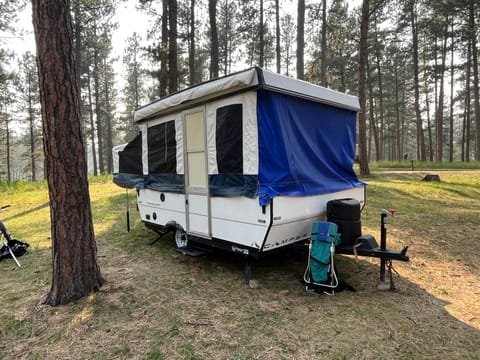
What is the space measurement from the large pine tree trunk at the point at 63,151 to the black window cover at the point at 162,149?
1.55 m

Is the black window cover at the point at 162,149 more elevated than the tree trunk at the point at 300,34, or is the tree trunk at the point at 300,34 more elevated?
the tree trunk at the point at 300,34

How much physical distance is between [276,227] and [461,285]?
7.30 ft

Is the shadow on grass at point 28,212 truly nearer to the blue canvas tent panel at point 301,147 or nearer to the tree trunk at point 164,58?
the tree trunk at point 164,58

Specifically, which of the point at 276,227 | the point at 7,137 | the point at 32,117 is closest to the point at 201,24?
the point at 276,227

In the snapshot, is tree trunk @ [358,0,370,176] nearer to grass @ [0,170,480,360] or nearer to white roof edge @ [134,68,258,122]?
grass @ [0,170,480,360]

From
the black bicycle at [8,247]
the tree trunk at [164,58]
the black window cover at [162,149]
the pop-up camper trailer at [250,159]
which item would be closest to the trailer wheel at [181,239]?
the pop-up camper trailer at [250,159]

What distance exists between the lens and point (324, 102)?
3996mm

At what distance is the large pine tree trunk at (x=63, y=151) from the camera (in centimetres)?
294

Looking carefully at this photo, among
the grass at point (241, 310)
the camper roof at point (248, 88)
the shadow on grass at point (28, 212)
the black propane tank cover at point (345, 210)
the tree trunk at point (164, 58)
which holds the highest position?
the tree trunk at point (164, 58)

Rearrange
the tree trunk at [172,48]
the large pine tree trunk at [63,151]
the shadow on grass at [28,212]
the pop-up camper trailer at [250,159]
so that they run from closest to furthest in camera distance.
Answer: the large pine tree trunk at [63,151]
the pop-up camper trailer at [250,159]
the shadow on grass at [28,212]
the tree trunk at [172,48]

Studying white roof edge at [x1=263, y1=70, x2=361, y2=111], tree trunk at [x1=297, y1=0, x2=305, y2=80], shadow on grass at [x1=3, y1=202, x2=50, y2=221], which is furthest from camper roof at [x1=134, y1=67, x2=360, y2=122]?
tree trunk at [x1=297, y1=0, x2=305, y2=80]

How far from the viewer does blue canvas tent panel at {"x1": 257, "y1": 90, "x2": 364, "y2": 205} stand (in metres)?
3.33

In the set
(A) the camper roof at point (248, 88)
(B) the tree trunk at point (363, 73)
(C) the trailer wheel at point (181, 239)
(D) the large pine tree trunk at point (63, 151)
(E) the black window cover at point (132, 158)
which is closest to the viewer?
(D) the large pine tree trunk at point (63, 151)

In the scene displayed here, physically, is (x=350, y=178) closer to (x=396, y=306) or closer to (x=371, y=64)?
(x=396, y=306)
